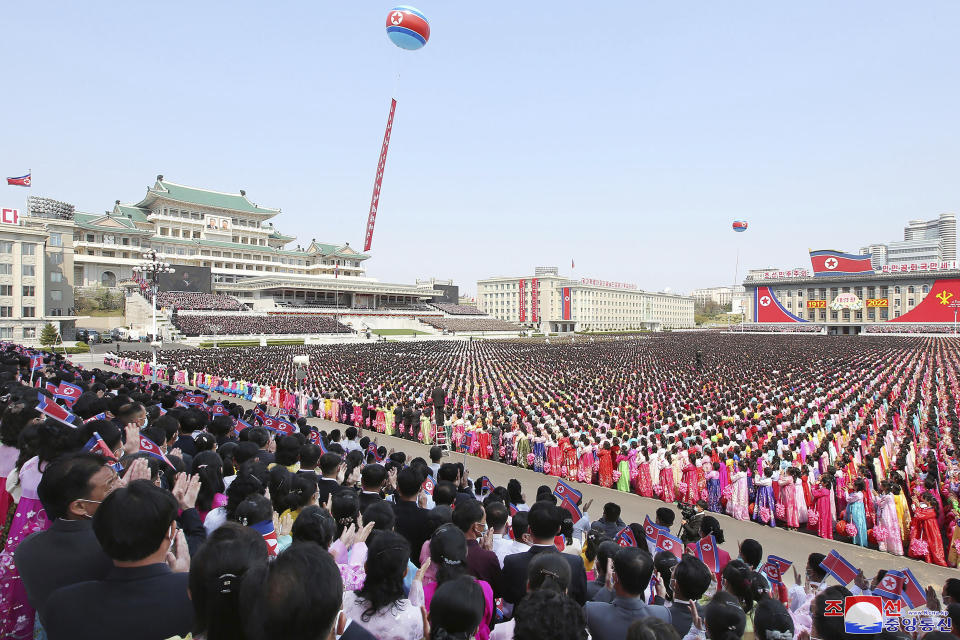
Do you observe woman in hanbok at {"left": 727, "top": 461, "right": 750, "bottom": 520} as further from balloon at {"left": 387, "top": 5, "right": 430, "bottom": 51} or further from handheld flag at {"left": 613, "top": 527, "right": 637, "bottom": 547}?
balloon at {"left": 387, "top": 5, "right": 430, "bottom": 51}

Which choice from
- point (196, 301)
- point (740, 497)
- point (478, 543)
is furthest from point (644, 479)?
point (196, 301)

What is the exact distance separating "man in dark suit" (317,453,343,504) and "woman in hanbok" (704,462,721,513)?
6.47 m

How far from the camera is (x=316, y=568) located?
Answer: 5.62 feet

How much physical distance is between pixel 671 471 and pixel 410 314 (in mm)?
64890

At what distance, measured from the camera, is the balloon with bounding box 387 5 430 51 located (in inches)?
1043

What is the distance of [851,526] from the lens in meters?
7.09

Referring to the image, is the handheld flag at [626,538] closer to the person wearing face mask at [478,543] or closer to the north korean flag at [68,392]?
the person wearing face mask at [478,543]

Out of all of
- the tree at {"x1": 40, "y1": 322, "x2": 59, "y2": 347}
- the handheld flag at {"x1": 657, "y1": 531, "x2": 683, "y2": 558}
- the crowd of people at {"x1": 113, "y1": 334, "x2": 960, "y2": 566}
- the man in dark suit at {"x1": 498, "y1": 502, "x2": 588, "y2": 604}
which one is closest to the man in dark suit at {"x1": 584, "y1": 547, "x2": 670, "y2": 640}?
the man in dark suit at {"x1": 498, "y1": 502, "x2": 588, "y2": 604}

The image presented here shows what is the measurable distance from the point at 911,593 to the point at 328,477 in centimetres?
472

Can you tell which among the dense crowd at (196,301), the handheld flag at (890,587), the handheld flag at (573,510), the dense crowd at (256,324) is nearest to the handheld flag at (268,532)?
the handheld flag at (573,510)

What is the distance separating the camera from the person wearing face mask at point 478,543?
322 cm

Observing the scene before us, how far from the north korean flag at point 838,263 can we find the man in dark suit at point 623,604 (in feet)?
313

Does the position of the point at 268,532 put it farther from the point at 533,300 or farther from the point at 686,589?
the point at 533,300

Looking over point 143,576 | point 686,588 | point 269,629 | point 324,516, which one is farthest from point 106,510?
point 686,588
